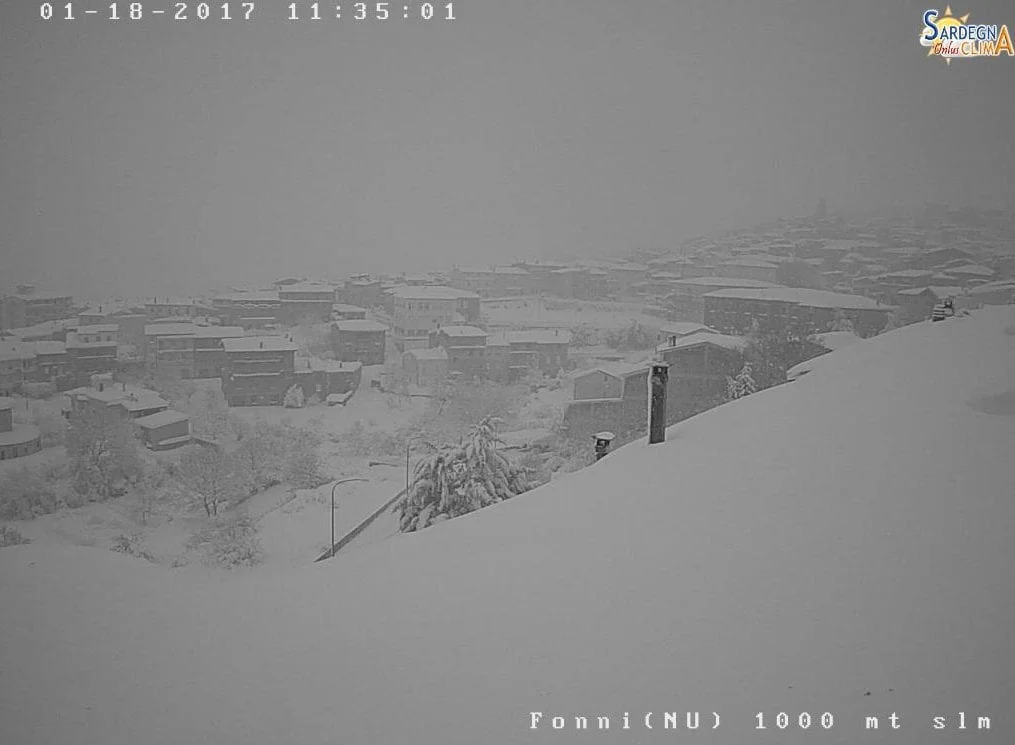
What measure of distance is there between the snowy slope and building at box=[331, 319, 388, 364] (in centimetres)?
1075

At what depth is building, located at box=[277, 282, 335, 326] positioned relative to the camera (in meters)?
15.4

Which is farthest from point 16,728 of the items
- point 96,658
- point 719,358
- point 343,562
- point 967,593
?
point 719,358

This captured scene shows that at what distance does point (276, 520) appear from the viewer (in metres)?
9.23

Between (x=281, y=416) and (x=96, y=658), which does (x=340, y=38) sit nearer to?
(x=281, y=416)

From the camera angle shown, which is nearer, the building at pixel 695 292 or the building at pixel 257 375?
the building at pixel 257 375

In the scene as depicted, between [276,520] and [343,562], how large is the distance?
7.12m

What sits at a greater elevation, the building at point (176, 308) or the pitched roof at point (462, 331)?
the building at point (176, 308)

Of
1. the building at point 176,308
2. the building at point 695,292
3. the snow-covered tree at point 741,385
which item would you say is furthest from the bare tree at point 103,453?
the building at point 695,292

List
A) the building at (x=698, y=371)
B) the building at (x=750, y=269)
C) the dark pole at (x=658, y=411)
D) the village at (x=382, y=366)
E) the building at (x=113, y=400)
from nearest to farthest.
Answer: the dark pole at (x=658, y=411) < the village at (x=382, y=366) < the building at (x=698, y=371) < the building at (x=113, y=400) < the building at (x=750, y=269)

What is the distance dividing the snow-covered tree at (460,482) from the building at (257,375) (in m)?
7.28

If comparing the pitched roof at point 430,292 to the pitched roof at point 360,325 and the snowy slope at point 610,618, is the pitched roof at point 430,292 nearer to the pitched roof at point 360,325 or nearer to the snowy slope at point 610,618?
the pitched roof at point 360,325

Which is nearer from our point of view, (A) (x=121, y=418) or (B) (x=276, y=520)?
(B) (x=276, y=520)

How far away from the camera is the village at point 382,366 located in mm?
9297

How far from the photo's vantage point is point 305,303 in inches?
617
